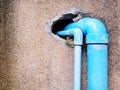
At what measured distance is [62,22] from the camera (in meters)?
1.53

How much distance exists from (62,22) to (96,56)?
383 mm

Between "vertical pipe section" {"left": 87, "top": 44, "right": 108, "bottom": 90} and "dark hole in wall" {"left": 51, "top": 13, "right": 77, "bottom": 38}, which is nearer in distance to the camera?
"vertical pipe section" {"left": 87, "top": 44, "right": 108, "bottom": 90}

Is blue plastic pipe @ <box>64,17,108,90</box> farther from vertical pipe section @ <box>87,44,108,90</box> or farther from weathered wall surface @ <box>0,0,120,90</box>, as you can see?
weathered wall surface @ <box>0,0,120,90</box>

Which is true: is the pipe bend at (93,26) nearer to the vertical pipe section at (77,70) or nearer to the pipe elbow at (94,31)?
the pipe elbow at (94,31)

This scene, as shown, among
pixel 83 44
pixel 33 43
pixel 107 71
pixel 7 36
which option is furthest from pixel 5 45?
pixel 107 71

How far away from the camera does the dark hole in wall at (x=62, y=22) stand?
4.67 feet

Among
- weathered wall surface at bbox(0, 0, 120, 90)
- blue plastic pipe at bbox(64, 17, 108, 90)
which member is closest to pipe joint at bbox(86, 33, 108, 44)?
blue plastic pipe at bbox(64, 17, 108, 90)

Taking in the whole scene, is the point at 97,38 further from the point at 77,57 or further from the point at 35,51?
the point at 35,51

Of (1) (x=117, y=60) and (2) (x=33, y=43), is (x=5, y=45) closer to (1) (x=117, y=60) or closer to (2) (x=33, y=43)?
(2) (x=33, y=43)

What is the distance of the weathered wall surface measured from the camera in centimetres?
136

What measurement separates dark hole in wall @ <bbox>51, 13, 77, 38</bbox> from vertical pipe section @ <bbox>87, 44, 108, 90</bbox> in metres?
0.26

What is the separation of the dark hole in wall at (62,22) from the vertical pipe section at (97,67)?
0.26m

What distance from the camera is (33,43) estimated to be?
1377 millimetres

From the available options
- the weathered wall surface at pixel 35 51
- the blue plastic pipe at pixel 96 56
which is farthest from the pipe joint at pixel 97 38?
the weathered wall surface at pixel 35 51
